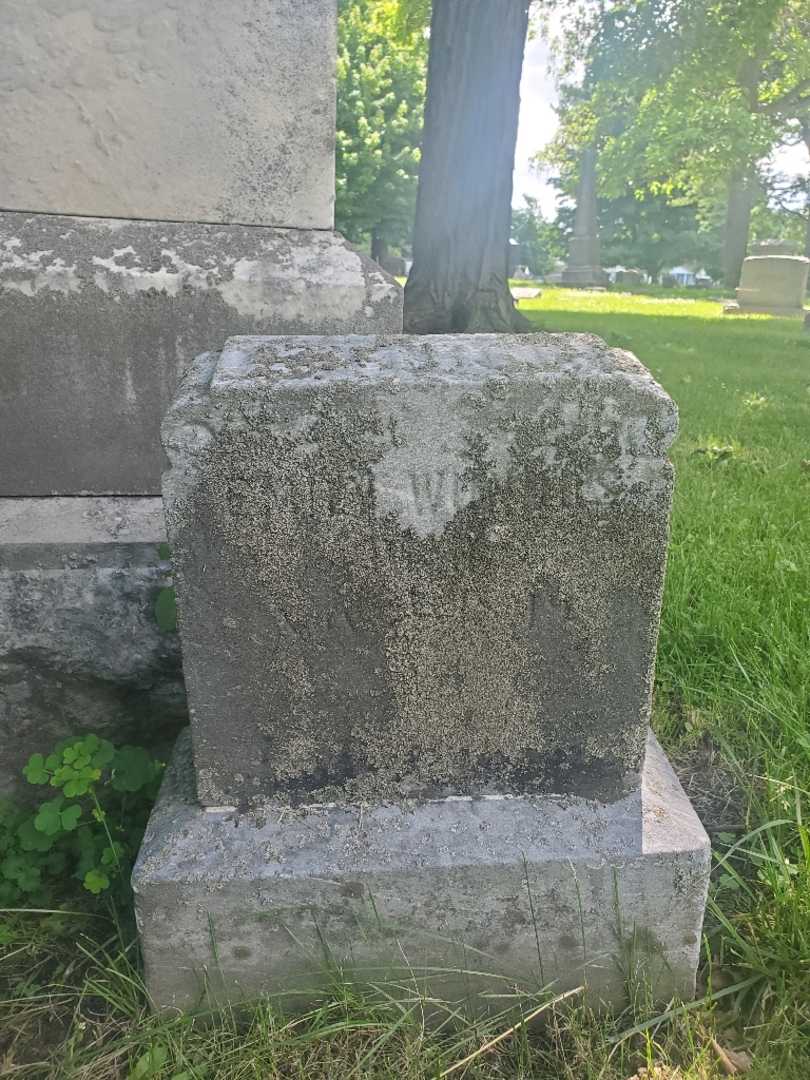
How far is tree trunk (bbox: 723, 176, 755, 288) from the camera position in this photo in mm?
25375

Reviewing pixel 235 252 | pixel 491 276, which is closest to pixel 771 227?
pixel 491 276

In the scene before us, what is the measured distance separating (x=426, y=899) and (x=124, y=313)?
1411 mm

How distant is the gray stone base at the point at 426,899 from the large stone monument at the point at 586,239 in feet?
95.0

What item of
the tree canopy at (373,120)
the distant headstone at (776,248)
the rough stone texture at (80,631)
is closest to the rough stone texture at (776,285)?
the distant headstone at (776,248)

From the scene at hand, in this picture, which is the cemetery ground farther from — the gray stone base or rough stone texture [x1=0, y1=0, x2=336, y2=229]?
rough stone texture [x1=0, y1=0, x2=336, y2=229]

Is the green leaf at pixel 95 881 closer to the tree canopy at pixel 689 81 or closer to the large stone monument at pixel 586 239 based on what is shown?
the tree canopy at pixel 689 81

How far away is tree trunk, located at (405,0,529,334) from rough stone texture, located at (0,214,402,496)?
4383 mm

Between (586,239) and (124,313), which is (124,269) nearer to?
(124,313)

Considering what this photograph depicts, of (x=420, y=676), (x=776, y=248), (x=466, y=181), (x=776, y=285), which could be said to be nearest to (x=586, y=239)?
(x=776, y=248)

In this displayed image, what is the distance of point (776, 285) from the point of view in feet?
51.0

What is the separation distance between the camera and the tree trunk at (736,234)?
83.3 ft

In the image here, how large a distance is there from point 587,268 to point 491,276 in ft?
79.0

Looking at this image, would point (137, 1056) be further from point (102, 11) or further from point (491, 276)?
point (491, 276)

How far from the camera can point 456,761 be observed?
143 cm
